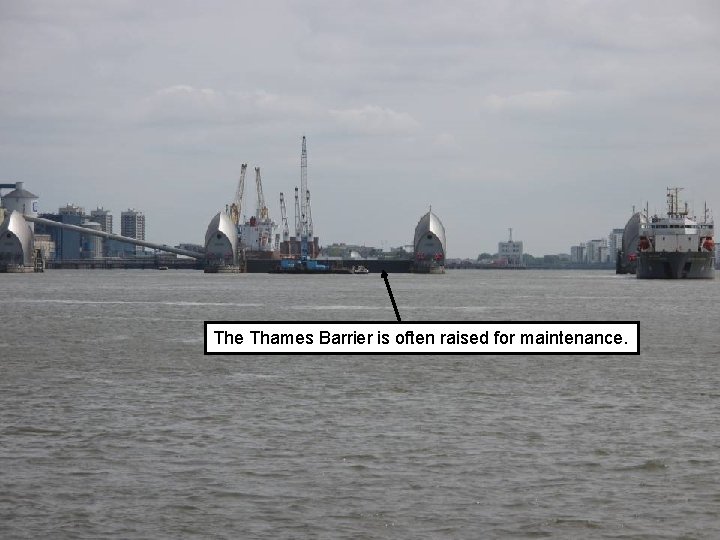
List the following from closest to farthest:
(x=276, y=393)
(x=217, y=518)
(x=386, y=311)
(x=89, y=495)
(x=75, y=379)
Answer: (x=217, y=518) < (x=89, y=495) < (x=276, y=393) < (x=75, y=379) < (x=386, y=311)

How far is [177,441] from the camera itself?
30.8 m

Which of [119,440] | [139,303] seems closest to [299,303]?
[139,303]

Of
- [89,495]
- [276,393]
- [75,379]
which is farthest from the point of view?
[75,379]

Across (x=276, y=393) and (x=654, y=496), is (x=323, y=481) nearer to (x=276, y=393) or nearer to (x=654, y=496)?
(x=654, y=496)

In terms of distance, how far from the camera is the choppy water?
2272 cm

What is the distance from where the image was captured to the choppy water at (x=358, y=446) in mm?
22719

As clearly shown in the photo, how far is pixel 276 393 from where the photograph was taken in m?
41.7

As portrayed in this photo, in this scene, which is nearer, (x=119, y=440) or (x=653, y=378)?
(x=119, y=440)

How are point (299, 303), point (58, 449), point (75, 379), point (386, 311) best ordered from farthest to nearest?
1. point (299, 303)
2. point (386, 311)
3. point (75, 379)
4. point (58, 449)

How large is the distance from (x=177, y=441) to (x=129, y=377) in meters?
17.2

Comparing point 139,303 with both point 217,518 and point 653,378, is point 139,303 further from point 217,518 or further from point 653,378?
point 217,518

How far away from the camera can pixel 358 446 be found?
30.2 m

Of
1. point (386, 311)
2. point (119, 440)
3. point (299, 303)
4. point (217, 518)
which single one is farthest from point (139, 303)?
point (217, 518)

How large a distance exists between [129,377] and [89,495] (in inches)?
917
